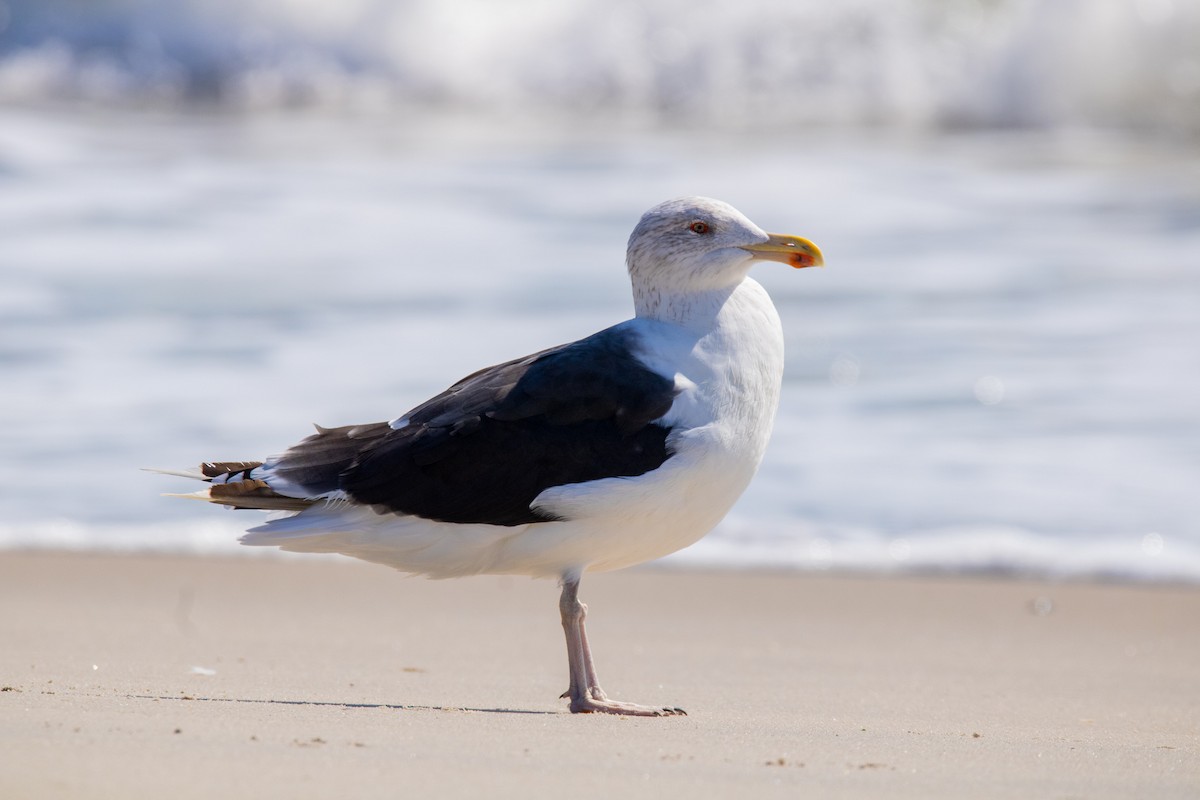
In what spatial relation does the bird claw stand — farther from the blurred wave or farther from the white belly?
the blurred wave

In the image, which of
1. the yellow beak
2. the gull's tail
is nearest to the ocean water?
the yellow beak

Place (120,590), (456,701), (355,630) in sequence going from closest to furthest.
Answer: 1. (456,701)
2. (355,630)
3. (120,590)

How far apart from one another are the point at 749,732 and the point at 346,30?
1805 cm

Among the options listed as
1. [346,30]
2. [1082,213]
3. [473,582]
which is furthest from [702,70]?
[473,582]

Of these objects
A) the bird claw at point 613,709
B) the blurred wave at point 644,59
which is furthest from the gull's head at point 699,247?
the blurred wave at point 644,59

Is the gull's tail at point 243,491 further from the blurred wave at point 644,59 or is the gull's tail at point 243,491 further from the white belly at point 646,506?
the blurred wave at point 644,59

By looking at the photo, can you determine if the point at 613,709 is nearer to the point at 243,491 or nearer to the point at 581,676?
the point at 581,676

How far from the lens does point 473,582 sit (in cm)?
709

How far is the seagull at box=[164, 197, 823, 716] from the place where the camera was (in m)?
4.39

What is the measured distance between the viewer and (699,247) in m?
4.76

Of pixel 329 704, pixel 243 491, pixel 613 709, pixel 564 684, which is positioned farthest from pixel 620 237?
pixel 329 704

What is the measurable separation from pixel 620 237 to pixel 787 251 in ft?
29.3

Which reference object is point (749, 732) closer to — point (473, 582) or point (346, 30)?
point (473, 582)

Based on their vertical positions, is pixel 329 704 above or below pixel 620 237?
below
